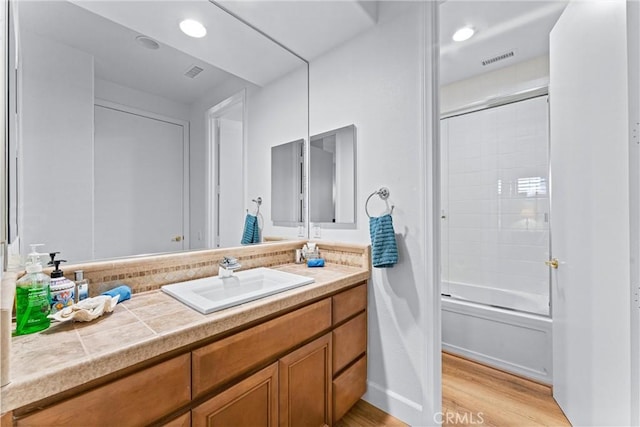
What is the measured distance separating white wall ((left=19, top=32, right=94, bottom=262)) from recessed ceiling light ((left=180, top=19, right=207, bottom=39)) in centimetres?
50

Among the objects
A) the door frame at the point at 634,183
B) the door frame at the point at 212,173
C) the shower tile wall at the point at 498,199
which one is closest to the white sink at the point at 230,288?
the door frame at the point at 212,173

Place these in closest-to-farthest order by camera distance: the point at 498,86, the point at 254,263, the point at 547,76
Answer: the point at 254,263, the point at 547,76, the point at 498,86

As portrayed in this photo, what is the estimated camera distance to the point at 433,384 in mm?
1502

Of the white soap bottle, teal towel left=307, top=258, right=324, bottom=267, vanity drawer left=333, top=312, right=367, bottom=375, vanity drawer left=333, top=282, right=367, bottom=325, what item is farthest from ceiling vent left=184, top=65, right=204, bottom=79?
vanity drawer left=333, top=312, right=367, bottom=375

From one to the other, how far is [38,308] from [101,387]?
1.13 feet

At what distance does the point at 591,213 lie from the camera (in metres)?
1.29

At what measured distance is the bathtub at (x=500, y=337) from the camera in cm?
194

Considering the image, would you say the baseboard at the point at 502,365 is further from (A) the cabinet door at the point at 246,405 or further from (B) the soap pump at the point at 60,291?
(B) the soap pump at the point at 60,291

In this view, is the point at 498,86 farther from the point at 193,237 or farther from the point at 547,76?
the point at 193,237

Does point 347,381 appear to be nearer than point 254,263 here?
Yes

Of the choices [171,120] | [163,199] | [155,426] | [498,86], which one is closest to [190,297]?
[155,426]

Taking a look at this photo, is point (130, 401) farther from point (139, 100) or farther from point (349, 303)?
point (139, 100)

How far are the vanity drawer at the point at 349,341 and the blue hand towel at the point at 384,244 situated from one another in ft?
1.21

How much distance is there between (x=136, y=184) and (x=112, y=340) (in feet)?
2.39
